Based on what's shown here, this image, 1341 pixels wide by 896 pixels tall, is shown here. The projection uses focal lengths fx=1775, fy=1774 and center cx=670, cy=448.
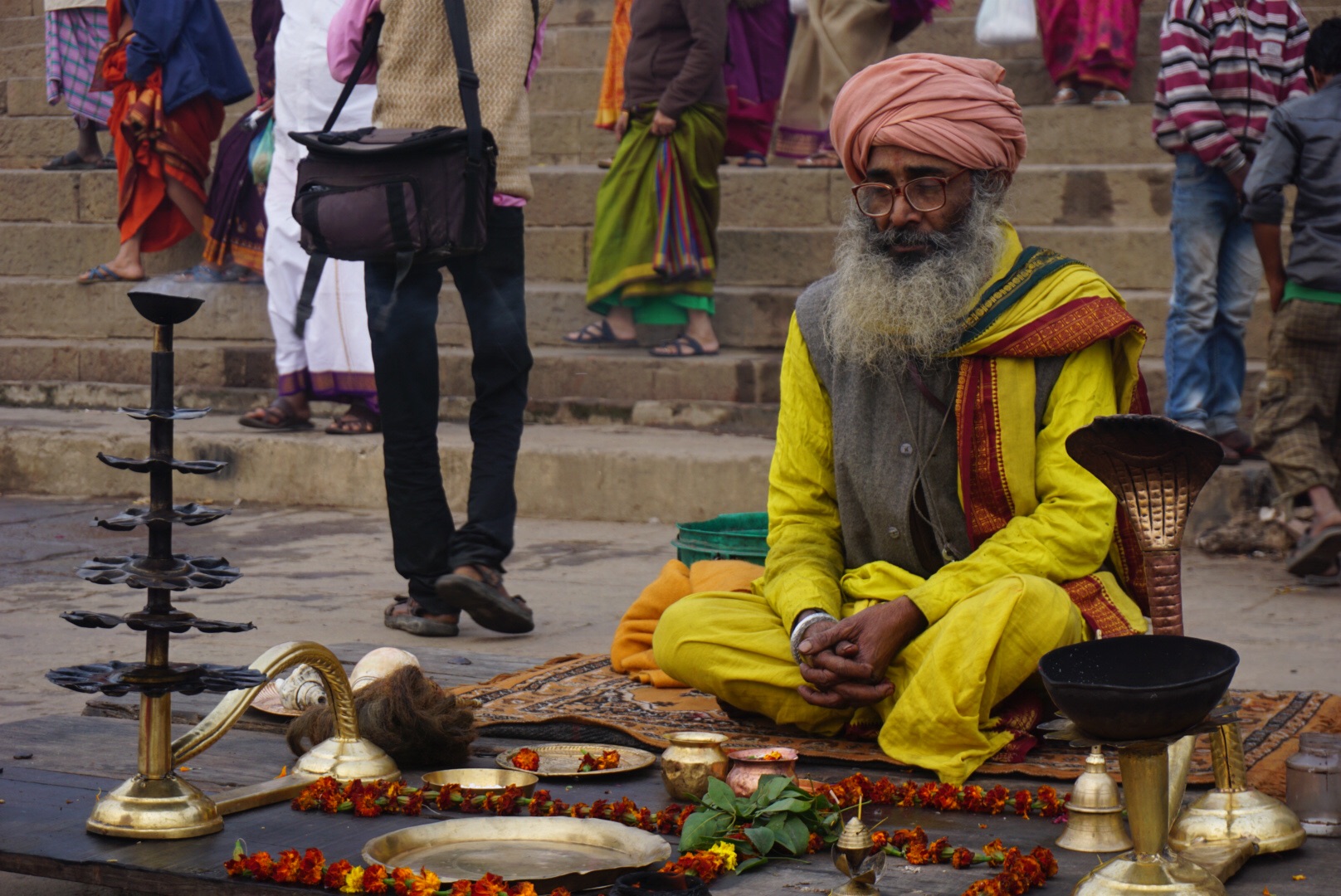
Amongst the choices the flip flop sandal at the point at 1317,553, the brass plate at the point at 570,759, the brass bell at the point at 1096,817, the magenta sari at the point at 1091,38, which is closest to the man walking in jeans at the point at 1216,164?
the flip flop sandal at the point at 1317,553

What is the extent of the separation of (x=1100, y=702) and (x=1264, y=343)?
20.4 ft

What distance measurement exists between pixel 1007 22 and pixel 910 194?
Answer: 5.69m

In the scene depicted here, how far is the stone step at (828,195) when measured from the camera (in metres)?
8.81

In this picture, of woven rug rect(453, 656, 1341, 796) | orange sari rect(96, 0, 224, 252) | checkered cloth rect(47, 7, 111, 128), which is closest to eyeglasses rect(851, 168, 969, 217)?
woven rug rect(453, 656, 1341, 796)

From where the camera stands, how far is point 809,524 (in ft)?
12.4

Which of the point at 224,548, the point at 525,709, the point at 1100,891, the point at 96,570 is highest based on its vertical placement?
the point at 96,570

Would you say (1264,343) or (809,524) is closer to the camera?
(809,524)

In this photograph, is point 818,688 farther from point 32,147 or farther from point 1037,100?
point 32,147

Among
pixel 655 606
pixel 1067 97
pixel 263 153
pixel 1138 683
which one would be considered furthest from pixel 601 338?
pixel 1138 683

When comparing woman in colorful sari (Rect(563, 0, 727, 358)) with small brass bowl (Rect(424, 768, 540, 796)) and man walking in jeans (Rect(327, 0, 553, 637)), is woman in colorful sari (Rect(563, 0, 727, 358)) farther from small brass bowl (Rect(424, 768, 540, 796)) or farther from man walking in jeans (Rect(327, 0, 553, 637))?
small brass bowl (Rect(424, 768, 540, 796))

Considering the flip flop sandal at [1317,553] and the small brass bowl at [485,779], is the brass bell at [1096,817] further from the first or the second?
the flip flop sandal at [1317,553]

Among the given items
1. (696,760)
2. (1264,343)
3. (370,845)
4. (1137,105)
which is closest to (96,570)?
(370,845)

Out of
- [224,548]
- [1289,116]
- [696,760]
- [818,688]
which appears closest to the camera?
[696,760]

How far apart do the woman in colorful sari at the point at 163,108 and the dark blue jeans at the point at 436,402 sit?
492 cm
